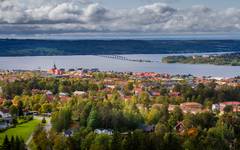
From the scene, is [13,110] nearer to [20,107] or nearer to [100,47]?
[20,107]

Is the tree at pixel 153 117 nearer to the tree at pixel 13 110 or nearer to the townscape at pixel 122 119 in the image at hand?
the townscape at pixel 122 119

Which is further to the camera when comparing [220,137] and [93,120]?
[93,120]

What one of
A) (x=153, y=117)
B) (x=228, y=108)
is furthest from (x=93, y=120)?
(x=228, y=108)

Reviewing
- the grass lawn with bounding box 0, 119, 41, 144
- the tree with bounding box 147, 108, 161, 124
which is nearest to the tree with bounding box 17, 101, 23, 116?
the grass lawn with bounding box 0, 119, 41, 144

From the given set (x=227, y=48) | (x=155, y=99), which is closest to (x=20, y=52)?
(x=227, y=48)

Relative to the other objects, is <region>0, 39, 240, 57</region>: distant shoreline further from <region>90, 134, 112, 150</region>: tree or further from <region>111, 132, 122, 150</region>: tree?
<region>111, 132, 122, 150</region>: tree
